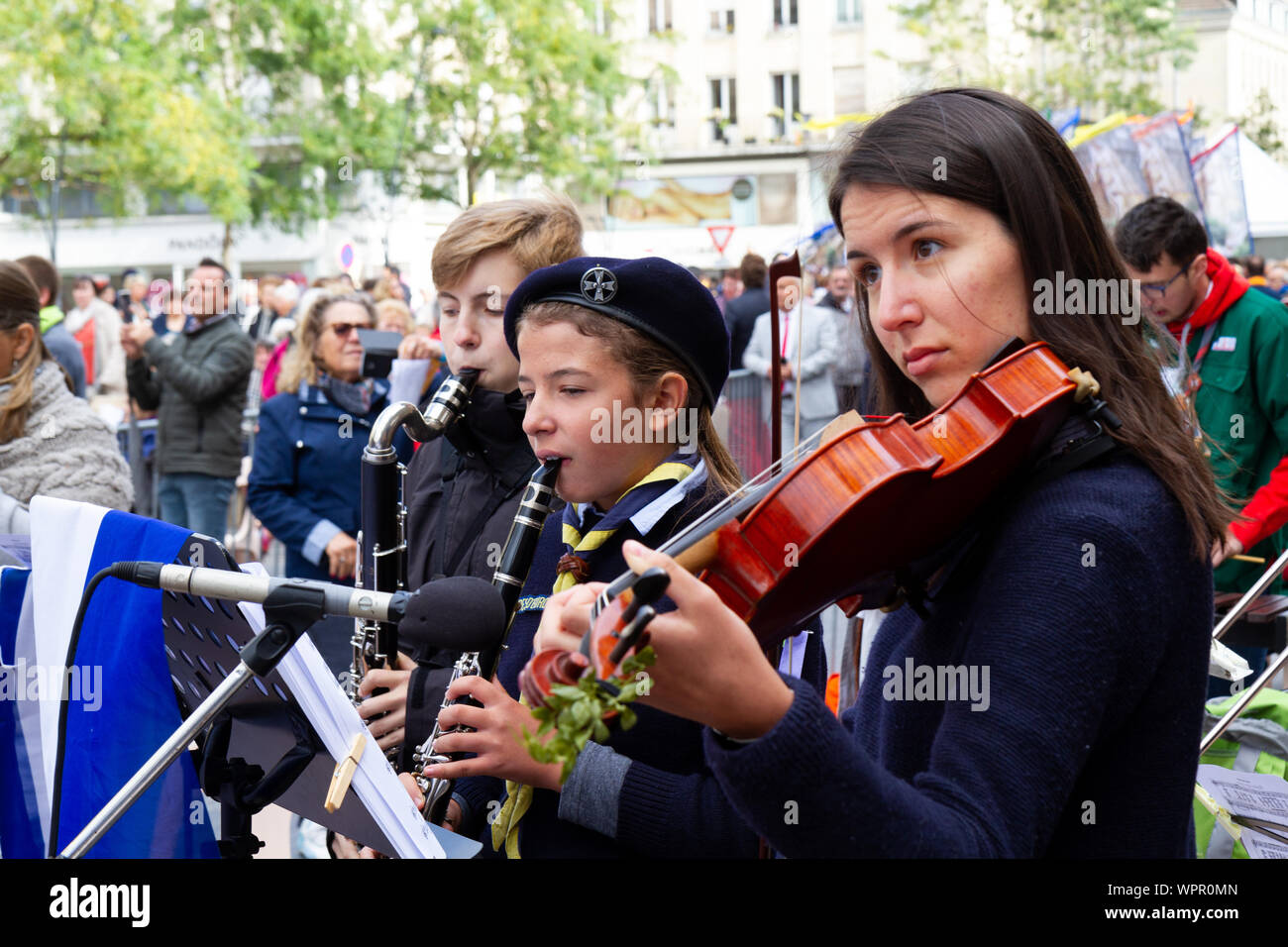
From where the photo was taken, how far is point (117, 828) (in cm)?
196

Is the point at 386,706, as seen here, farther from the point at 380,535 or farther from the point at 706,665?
the point at 706,665

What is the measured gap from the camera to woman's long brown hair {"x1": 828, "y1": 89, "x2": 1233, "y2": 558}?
1.46 meters

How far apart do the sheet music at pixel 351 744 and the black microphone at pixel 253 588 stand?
9cm

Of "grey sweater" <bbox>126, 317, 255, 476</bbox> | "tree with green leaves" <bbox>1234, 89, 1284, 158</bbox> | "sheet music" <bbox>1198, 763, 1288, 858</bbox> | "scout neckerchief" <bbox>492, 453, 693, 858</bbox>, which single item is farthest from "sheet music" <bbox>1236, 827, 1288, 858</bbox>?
"tree with green leaves" <bbox>1234, 89, 1284, 158</bbox>

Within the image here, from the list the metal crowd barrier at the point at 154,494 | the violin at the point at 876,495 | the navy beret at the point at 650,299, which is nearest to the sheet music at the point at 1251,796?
the navy beret at the point at 650,299

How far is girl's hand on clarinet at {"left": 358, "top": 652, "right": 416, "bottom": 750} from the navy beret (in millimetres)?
710

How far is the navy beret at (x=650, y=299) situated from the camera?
227 cm

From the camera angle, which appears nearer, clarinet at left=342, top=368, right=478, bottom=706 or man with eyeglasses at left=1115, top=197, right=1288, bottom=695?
clarinet at left=342, top=368, right=478, bottom=706

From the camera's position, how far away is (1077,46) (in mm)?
25141

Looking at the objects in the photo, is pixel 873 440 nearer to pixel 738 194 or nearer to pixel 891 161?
pixel 891 161

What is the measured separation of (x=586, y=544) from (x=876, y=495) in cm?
89

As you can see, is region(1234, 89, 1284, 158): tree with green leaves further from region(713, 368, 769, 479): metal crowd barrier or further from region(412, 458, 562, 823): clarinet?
region(412, 458, 562, 823): clarinet
